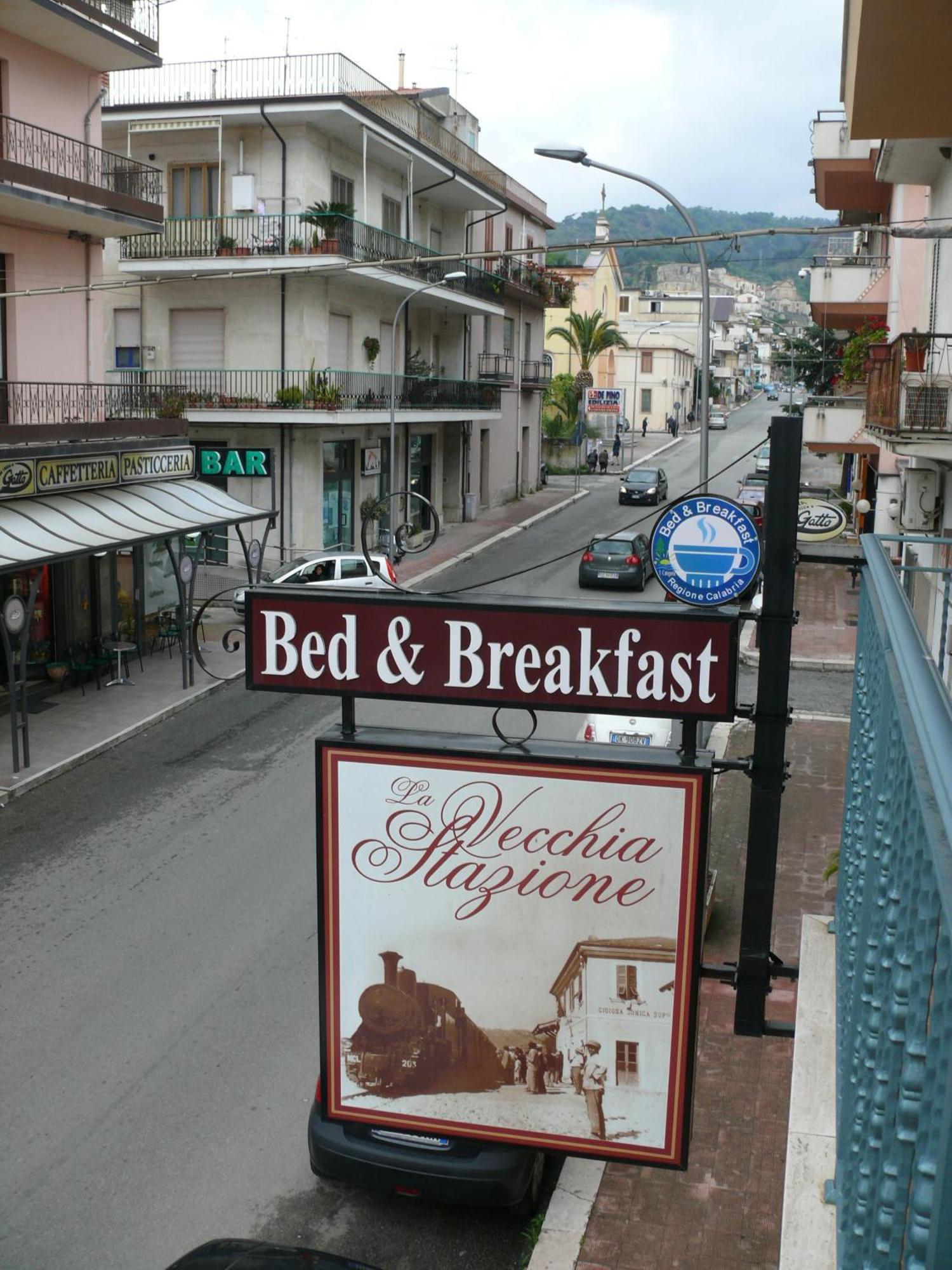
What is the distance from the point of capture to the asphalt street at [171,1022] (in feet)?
26.9

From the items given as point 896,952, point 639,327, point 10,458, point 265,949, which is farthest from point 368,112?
point 639,327

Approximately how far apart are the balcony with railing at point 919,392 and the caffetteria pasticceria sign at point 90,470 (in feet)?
39.8

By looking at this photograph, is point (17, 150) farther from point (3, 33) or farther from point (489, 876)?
point (489, 876)

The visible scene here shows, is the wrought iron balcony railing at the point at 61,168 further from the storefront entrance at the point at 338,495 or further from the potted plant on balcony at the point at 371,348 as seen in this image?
the potted plant on balcony at the point at 371,348

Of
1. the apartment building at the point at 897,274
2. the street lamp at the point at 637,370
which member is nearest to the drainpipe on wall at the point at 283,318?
the apartment building at the point at 897,274

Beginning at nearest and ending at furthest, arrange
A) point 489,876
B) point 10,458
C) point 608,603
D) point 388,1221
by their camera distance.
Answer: point 608,603 → point 489,876 → point 388,1221 → point 10,458

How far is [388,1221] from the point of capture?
8312 millimetres

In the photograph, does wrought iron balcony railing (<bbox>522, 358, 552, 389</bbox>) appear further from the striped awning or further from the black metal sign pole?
the black metal sign pole

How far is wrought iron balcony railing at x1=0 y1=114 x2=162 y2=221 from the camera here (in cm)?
1920

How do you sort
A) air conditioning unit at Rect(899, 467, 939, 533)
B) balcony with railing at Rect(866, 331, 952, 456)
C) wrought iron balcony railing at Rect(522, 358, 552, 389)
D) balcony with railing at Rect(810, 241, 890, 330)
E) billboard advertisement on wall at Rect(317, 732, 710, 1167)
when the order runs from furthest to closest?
wrought iron balcony railing at Rect(522, 358, 552, 389) < balcony with railing at Rect(810, 241, 890, 330) < air conditioning unit at Rect(899, 467, 939, 533) < balcony with railing at Rect(866, 331, 952, 456) < billboard advertisement on wall at Rect(317, 732, 710, 1167)

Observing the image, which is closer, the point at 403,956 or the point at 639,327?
the point at 403,956

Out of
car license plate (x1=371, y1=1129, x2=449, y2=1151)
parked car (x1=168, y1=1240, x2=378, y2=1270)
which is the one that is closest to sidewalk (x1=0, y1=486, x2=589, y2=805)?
car license plate (x1=371, y1=1129, x2=449, y2=1151)

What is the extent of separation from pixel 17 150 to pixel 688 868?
1856 centimetres

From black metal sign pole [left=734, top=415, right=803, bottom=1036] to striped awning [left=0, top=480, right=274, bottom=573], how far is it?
12779mm
